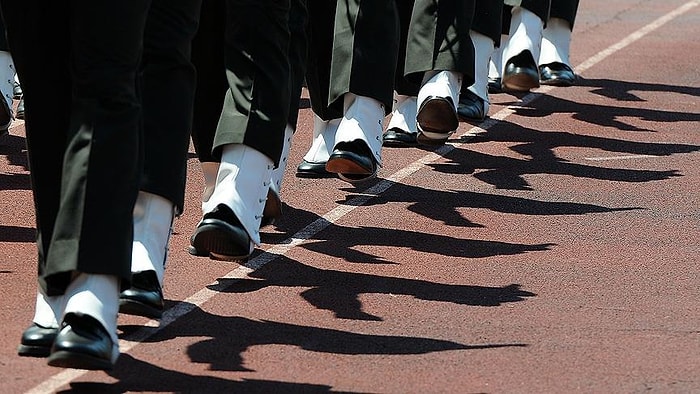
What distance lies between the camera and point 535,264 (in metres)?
6.39

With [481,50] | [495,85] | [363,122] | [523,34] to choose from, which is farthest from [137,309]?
[495,85]

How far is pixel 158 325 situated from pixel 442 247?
1.69 meters

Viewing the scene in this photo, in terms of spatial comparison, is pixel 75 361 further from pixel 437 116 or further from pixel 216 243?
pixel 437 116

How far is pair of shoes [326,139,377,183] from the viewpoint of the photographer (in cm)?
697

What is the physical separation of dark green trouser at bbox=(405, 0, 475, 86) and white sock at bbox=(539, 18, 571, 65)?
310 cm

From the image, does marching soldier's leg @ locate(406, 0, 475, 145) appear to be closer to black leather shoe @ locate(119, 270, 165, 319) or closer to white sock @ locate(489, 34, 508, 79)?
white sock @ locate(489, 34, 508, 79)

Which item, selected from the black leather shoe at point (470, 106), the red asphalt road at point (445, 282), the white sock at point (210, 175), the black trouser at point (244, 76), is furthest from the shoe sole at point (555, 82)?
the white sock at point (210, 175)

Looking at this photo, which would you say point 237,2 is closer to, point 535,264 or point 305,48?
point 305,48

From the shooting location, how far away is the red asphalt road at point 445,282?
4.88 meters

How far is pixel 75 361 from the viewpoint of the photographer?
4.40m

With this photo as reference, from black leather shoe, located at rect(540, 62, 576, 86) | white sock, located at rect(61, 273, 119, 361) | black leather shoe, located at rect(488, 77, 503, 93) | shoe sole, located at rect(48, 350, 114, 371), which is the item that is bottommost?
black leather shoe, located at rect(488, 77, 503, 93)

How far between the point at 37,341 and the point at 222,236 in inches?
38.7

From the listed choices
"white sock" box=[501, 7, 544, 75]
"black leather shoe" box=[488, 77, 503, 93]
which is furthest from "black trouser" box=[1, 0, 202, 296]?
"black leather shoe" box=[488, 77, 503, 93]

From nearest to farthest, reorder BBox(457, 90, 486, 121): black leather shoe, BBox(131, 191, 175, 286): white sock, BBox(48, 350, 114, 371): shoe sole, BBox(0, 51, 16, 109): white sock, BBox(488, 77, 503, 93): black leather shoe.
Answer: BBox(48, 350, 114, 371): shoe sole, BBox(131, 191, 175, 286): white sock, BBox(0, 51, 16, 109): white sock, BBox(457, 90, 486, 121): black leather shoe, BBox(488, 77, 503, 93): black leather shoe
